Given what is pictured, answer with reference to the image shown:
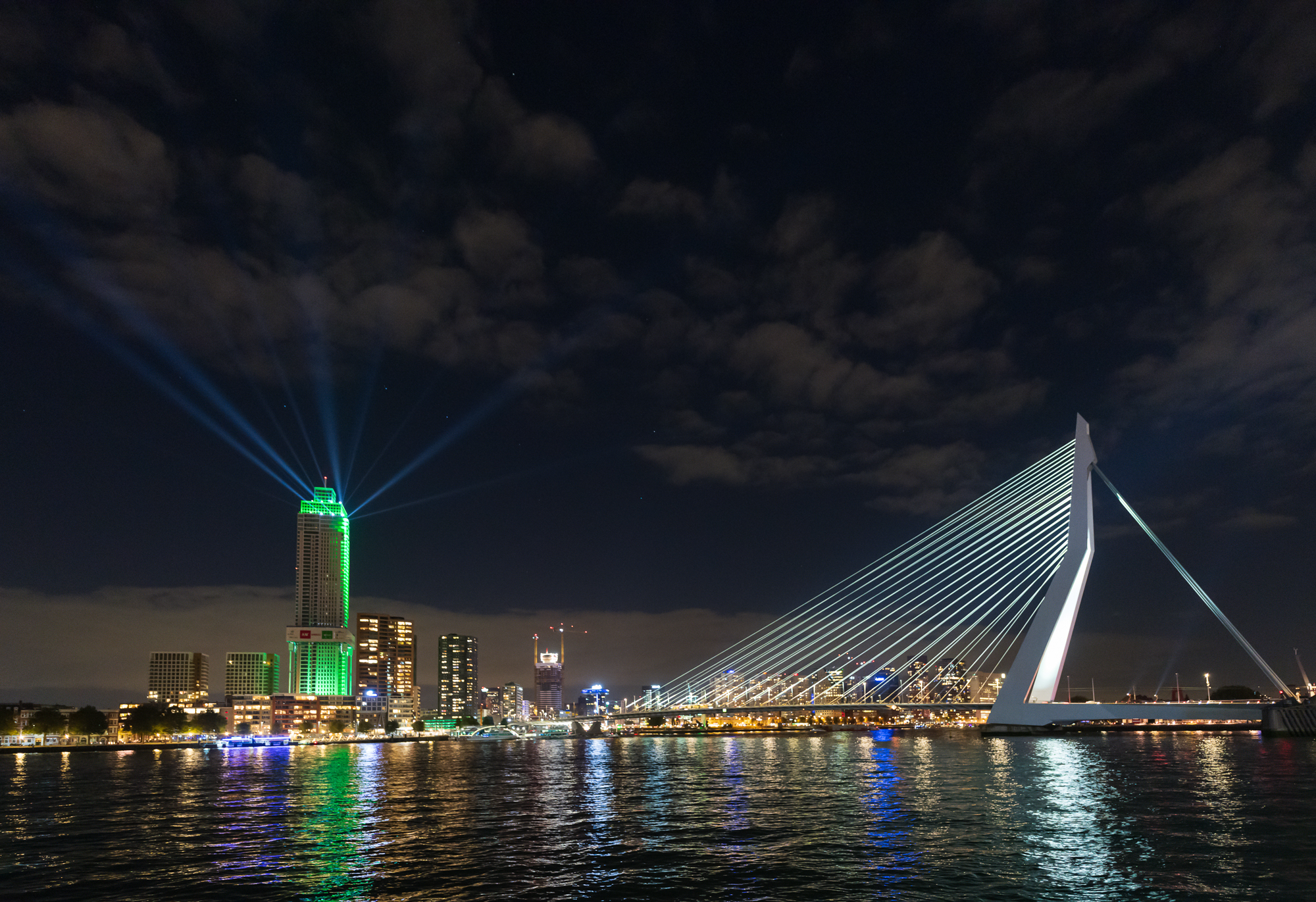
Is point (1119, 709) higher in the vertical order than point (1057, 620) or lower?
lower

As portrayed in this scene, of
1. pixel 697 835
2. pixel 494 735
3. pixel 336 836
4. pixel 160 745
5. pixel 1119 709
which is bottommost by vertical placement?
pixel 494 735

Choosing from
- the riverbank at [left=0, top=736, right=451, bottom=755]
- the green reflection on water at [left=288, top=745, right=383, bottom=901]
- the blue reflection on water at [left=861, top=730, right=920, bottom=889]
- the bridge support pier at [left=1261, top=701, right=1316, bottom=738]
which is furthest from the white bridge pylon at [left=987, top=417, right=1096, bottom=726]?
the riverbank at [left=0, top=736, right=451, bottom=755]

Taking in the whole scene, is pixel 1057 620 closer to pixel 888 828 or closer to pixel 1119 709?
pixel 1119 709

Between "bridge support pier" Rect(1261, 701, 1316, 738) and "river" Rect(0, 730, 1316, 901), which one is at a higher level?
"river" Rect(0, 730, 1316, 901)

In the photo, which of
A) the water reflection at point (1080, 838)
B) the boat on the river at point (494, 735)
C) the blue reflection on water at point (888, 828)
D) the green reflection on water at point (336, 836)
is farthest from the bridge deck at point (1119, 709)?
the boat on the river at point (494, 735)

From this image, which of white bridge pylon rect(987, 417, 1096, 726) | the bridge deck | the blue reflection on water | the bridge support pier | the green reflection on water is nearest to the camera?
the green reflection on water

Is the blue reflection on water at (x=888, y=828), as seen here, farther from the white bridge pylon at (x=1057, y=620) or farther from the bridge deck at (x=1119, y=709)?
the bridge deck at (x=1119, y=709)

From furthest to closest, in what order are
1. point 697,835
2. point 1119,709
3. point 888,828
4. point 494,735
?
point 494,735 → point 1119,709 → point 888,828 → point 697,835

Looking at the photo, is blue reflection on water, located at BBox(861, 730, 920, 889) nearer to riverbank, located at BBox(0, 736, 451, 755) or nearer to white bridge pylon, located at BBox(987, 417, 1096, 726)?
white bridge pylon, located at BBox(987, 417, 1096, 726)

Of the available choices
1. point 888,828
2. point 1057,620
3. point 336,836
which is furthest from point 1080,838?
point 1057,620

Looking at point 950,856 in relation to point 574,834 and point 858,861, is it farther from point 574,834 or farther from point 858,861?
point 574,834

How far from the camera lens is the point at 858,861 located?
2191 cm

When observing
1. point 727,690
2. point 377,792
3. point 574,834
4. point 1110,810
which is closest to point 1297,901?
point 1110,810

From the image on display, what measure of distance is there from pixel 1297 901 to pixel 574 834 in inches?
714
